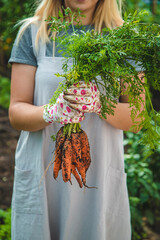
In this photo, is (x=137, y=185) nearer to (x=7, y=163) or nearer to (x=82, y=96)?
(x=82, y=96)

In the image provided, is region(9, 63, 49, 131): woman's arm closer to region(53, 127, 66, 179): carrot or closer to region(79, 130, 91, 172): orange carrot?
region(53, 127, 66, 179): carrot

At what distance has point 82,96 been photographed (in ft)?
4.63

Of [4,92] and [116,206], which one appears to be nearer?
[116,206]

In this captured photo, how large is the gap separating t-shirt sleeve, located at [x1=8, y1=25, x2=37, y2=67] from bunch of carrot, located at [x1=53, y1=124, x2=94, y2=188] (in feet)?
1.70

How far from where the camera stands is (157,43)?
123 centimetres

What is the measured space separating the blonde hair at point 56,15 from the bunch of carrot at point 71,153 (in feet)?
2.15

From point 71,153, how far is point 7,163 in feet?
9.17

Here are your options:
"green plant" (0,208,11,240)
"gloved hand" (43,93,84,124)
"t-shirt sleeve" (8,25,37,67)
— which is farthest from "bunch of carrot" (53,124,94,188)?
"green plant" (0,208,11,240)

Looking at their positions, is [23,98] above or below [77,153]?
above

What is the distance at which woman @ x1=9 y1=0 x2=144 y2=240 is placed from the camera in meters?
1.75

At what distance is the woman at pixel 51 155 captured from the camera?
1.75 meters

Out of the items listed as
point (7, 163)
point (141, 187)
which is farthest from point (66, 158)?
point (7, 163)

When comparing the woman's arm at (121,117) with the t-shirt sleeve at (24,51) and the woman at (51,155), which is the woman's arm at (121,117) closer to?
the woman at (51,155)

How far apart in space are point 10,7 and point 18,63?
218cm
